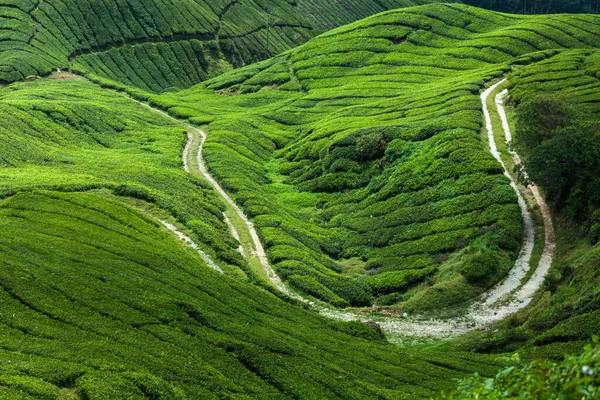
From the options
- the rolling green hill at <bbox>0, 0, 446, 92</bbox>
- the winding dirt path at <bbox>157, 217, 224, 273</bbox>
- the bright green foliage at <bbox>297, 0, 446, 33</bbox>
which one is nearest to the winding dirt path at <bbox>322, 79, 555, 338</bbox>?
the winding dirt path at <bbox>157, 217, 224, 273</bbox>

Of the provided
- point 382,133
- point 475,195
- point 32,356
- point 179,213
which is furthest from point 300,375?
point 382,133

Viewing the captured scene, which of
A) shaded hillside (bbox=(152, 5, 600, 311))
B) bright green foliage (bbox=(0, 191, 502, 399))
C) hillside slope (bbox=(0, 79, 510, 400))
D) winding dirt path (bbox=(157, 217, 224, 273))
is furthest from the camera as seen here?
shaded hillside (bbox=(152, 5, 600, 311))

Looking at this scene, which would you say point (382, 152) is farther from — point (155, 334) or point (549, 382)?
point (549, 382)

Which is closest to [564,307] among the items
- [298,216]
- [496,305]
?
[496,305]

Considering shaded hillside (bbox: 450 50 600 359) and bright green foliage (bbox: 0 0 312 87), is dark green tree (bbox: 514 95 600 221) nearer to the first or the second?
shaded hillside (bbox: 450 50 600 359)

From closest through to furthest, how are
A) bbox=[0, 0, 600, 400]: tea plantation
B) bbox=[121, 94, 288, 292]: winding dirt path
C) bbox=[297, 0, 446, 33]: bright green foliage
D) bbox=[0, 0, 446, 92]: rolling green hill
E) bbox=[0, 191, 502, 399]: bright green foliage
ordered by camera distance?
bbox=[0, 191, 502, 399]: bright green foliage → bbox=[0, 0, 600, 400]: tea plantation → bbox=[121, 94, 288, 292]: winding dirt path → bbox=[0, 0, 446, 92]: rolling green hill → bbox=[297, 0, 446, 33]: bright green foliage
